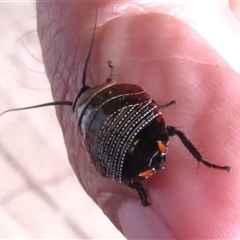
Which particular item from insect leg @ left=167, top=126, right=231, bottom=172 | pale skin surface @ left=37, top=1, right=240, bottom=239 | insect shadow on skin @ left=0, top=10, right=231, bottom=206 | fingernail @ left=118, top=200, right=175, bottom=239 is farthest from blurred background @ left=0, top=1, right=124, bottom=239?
insect leg @ left=167, top=126, right=231, bottom=172

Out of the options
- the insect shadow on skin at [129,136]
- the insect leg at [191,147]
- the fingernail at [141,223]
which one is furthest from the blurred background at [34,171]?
the insect leg at [191,147]

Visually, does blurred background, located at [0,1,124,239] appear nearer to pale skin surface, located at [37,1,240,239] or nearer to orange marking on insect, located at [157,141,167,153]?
pale skin surface, located at [37,1,240,239]

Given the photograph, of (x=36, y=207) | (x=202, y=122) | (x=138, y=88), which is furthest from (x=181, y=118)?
(x=36, y=207)

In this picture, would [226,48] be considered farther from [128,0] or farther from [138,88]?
[138,88]

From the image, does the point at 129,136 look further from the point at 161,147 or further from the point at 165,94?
the point at 165,94

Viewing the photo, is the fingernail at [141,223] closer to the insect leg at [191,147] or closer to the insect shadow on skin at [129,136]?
the insect shadow on skin at [129,136]

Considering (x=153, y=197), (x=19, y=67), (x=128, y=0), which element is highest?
(x=128, y=0)

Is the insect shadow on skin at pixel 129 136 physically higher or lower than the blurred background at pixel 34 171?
higher

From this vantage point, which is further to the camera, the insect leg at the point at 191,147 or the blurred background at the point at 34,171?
the blurred background at the point at 34,171
